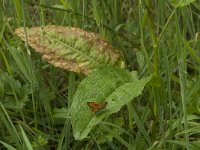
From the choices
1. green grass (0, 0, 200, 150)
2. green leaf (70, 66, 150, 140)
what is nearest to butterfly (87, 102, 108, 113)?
green leaf (70, 66, 150, 140)

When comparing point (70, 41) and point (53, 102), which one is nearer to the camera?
point (70, 41)

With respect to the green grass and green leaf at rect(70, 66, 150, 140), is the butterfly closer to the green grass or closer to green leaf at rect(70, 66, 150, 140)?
green leaf at rect(70, 66, 150, 140)

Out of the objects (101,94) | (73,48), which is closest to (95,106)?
(101,94)

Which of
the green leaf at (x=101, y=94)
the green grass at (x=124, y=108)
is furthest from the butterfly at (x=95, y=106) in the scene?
the green grass at (x=124, y=108)

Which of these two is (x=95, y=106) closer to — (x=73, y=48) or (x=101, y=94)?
(x=101, y=94)

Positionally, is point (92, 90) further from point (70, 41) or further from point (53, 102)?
point (53, 102)

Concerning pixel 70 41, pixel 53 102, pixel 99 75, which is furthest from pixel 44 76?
pixel 99 75

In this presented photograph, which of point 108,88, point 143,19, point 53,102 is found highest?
point 143,19
